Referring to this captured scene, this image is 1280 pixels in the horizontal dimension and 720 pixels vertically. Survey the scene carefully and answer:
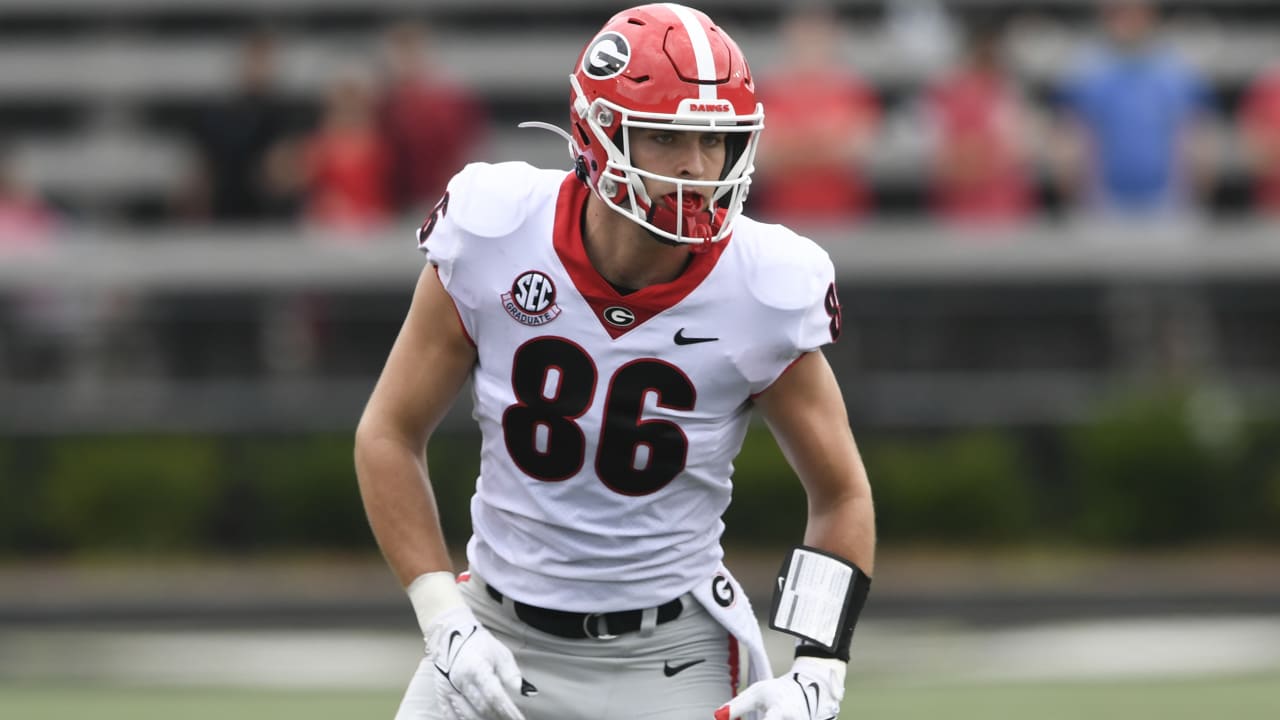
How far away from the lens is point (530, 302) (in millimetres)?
3891

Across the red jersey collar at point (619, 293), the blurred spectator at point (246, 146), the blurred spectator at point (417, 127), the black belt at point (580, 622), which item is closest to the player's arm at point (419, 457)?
the black belt at point (580, 622)

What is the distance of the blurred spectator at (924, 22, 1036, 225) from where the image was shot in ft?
31.5

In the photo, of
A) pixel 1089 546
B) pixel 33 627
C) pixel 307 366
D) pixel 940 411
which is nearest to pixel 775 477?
pixel 940 411

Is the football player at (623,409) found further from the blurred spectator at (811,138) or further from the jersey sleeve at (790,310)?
the blurred spectator at (811,138)

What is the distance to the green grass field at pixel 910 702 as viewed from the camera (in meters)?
7.15

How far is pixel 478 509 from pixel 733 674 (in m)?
0.57

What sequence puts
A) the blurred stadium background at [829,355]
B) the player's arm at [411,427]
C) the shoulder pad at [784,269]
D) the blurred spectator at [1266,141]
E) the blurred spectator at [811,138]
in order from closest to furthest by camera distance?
the shoulder pad at [784,269] → the player's arm at [411,427] → the blurred spectator at [811,138] → the blurred stadium background at [829,355] → the blurred spectator at [1266,141]

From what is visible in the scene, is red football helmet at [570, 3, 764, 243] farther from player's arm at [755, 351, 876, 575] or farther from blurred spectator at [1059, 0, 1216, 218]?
blurred spectator at [1059, 0, 1216, 218]

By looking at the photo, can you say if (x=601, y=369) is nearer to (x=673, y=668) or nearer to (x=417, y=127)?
(x=673, y=668)

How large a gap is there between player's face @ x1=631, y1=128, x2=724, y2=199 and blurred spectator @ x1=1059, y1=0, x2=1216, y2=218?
6.04 m

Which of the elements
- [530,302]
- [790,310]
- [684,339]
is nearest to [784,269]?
[790,310]

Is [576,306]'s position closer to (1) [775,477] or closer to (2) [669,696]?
(2) [669,696]

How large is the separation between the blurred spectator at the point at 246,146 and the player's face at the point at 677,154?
6507mm

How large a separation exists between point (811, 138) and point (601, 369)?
5800mm
